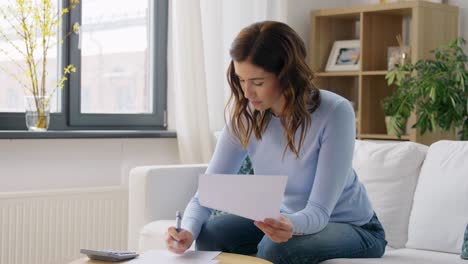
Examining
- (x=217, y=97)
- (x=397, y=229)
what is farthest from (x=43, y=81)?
(x=397, y=229)

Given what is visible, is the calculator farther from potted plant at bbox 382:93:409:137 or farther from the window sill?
potted plant at bbox 382:93:409:137

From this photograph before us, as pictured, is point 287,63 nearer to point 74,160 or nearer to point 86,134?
point 86,134

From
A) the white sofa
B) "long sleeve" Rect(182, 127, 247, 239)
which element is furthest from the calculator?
the white sofa

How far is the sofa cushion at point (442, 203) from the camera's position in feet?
8.47

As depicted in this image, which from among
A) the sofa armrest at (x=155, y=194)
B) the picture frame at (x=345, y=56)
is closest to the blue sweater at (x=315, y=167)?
the sofa armrest at (x=155, y=194)

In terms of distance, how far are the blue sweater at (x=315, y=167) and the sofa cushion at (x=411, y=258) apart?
0.40ft

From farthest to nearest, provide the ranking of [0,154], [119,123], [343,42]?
[343,42] → [119,123] → [0,154]

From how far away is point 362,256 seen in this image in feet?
7.32

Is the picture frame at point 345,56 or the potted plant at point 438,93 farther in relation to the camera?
the picture frame at point 345,56

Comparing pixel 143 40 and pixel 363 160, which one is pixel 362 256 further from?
pixel 143 40

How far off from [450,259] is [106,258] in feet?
3.49

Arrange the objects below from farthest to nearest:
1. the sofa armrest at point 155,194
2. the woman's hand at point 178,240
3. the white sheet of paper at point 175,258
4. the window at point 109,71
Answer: the window at point 109,71 < the sofa armrest at point 155,194 < the woman's hand at point 178,240 < the white sheet of paper at point 175,258

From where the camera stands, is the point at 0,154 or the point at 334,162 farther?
the point at 0,154

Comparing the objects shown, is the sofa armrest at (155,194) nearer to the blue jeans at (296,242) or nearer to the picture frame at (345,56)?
the blue jeans at (296,242)
